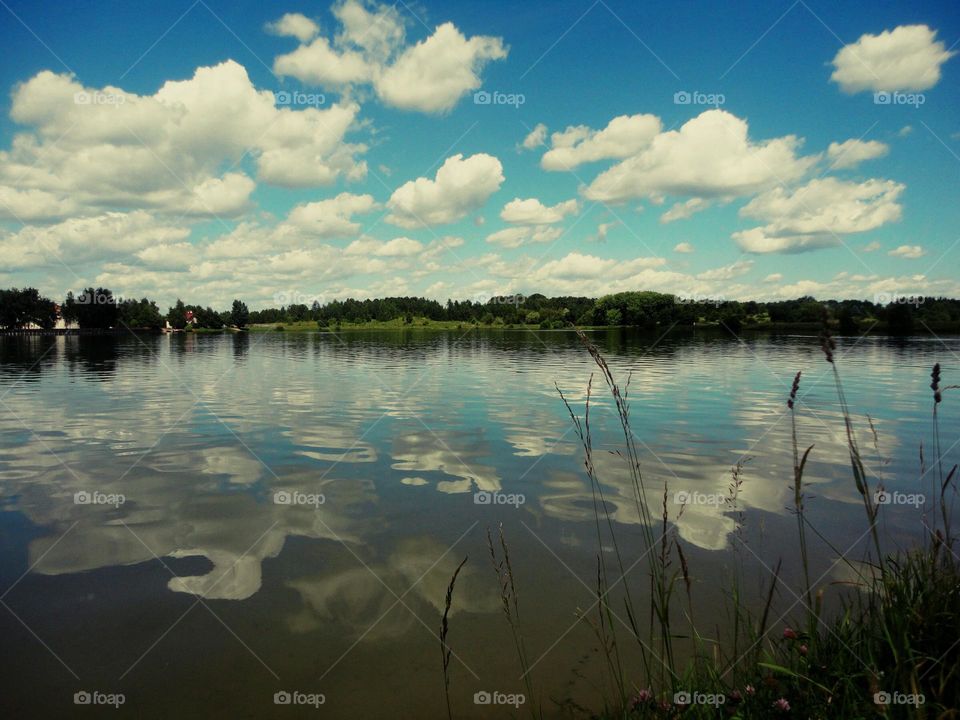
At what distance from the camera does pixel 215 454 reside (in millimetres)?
13141

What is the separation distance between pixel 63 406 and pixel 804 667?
23991 mm

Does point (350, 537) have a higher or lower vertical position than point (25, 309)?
lower

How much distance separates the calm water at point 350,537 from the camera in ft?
16.9

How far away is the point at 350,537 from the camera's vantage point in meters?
8.05

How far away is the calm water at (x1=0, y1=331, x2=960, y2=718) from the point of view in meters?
5.14

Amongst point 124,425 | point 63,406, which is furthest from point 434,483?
point 63,406

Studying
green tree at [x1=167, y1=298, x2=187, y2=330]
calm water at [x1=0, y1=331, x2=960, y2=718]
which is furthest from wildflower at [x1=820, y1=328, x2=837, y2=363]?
green tree at [x1=167, y1=298, x2=187, y2=330]

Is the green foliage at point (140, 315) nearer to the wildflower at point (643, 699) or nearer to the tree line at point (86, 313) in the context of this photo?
the tree line at point (86, 313)

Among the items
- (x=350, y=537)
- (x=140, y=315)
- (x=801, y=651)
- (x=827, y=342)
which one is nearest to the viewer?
(x=827, y=342)

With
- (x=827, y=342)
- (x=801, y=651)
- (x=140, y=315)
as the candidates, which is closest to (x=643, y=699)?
(x=801, y=651)

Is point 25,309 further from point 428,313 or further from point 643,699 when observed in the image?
point 643,699

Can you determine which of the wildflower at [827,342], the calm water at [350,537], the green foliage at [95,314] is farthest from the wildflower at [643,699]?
the green foliage at [95,314]

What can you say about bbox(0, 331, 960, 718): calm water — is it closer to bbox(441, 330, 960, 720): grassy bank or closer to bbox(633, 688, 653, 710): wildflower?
bbox(441, 330, 960, 720): grassy bank

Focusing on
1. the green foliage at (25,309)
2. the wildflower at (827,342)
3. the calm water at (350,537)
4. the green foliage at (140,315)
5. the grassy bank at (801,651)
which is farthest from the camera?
the green foliage at (140,315)
